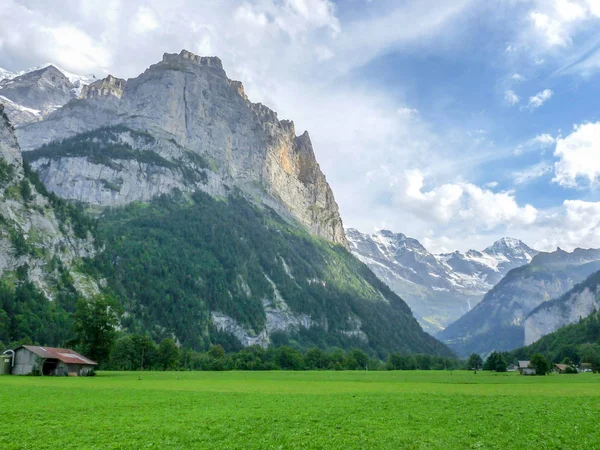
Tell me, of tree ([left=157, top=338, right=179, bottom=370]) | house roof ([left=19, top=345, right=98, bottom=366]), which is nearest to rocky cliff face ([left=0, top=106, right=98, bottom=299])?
tree ([left=157, top=338, right=179, bottom=370])

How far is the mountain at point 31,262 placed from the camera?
146 metres

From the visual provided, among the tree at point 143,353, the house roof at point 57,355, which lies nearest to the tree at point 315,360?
the tree at point 143,353

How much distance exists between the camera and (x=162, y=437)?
27156 millimetres

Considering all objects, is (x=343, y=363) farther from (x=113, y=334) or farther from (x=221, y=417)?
(x=221, y=417)

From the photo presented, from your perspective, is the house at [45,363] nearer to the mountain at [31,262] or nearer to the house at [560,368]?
the mountain at [31,262]

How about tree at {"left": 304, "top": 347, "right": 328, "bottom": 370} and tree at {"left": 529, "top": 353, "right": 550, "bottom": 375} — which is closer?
tree at {"left": 529, "top": 353, "right": 550, "bottom": 375}

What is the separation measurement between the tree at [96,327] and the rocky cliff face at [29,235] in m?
82.4

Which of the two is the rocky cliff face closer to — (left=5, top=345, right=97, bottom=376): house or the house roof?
(left=5, top=345, right=97, bottom=376): house

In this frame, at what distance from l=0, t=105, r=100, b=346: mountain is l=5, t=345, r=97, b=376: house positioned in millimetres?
56052

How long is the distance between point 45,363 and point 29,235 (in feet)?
362

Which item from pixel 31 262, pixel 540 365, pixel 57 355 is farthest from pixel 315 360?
pixel 31 262

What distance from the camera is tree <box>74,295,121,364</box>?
9462cm

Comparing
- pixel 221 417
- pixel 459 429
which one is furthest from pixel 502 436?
pixel 221 417

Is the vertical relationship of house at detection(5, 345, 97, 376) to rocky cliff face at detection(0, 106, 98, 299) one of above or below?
below
